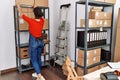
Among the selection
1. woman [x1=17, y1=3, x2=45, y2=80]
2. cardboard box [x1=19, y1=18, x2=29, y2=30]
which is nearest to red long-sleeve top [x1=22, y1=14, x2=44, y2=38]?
woman [x1=17, y1=3, x2=45, y2=80]

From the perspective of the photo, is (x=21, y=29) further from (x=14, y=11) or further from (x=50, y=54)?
(x=50, y=54)

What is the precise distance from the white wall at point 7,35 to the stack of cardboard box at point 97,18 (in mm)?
1853

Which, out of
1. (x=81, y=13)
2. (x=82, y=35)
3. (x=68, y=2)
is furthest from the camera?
(x=68, y=2)

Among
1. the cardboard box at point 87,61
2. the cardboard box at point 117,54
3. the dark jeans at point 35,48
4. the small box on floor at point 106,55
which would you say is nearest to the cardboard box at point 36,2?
the dark jeans at point 35,48

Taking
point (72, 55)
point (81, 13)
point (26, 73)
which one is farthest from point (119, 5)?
point (26, 73)

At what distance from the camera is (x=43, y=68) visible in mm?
3936

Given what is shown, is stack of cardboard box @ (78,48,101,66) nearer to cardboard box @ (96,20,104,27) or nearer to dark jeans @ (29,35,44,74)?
cardboard box @ (96,20,104,27)

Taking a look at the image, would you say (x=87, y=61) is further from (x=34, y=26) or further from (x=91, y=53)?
(x=34, y=26)

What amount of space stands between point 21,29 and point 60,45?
1.18 metres

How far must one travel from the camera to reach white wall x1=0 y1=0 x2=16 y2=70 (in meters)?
3.46

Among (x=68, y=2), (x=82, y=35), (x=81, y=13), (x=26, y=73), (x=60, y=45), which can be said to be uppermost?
(x=68, y=2)

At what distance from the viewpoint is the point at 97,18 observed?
2771mm

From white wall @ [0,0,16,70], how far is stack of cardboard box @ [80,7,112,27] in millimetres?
1853

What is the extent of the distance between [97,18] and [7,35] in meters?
2.23
